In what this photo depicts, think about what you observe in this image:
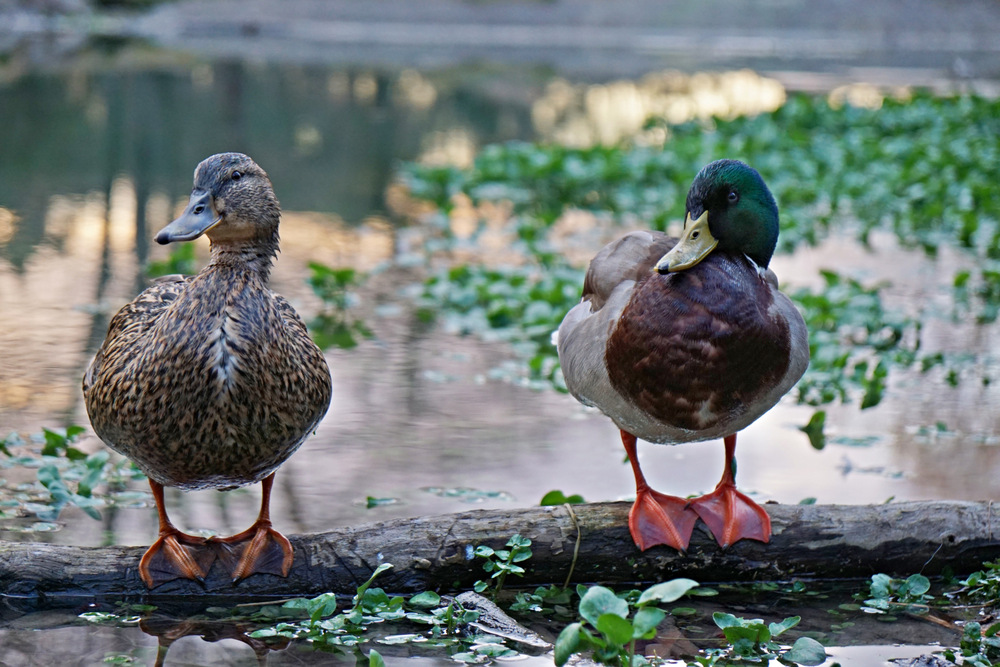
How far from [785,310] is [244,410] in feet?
4.94

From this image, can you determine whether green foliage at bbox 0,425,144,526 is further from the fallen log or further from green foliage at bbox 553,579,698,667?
green foliage at bbox 553,579,698,667

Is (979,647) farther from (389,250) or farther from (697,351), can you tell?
(389,250)

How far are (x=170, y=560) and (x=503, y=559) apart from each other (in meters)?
0.90

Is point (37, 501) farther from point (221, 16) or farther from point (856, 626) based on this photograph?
point (221, 16)

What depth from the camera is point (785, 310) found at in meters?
3.35

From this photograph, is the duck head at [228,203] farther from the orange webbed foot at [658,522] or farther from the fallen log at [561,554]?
the orange webbed foot at [658,522]

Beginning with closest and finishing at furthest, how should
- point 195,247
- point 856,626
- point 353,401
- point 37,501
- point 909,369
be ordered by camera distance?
point 856,626
point 37,501
point 353,401
point 909,369
point 195,247

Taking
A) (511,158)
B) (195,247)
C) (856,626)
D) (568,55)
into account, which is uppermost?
(568,55)

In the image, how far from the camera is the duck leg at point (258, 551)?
10.6 ft

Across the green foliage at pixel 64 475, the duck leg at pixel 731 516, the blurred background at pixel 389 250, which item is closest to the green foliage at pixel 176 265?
the blurred background at pixel 389 250

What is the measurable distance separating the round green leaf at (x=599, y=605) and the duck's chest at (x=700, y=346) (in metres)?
0.77

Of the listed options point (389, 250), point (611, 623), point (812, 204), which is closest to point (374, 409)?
point (611, 623)

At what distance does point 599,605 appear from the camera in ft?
8.44

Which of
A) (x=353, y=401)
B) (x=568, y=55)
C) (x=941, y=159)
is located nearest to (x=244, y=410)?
(x=353, y=401)
